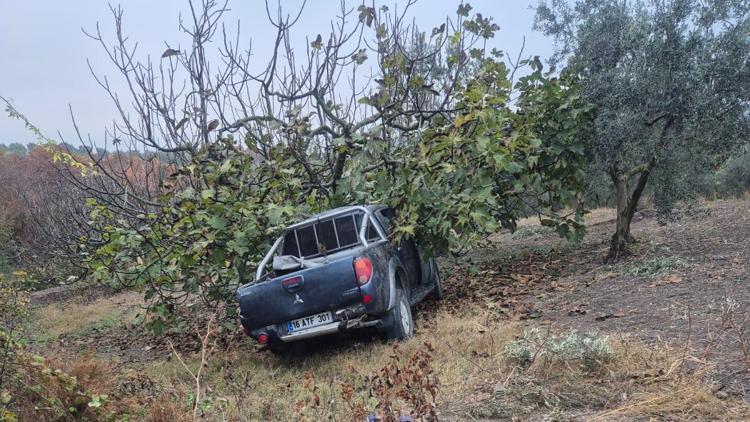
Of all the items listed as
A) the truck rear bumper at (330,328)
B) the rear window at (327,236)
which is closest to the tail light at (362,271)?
the truck rear bumper at (330,328)

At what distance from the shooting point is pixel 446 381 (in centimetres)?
462

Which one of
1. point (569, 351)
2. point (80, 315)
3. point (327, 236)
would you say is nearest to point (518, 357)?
point (569, 351)

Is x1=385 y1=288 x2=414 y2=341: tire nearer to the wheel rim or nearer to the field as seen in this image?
the wheel rim

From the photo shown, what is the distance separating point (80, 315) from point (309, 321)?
34.1 ft

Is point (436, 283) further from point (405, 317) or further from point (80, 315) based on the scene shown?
point (80, 315)

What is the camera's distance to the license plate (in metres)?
5.96

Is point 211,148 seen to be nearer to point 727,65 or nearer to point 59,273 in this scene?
point 727,65

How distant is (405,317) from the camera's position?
6551 millimetres

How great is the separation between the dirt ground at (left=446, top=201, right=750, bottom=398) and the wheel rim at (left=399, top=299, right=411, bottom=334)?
1205mm

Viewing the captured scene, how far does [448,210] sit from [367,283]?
72.2 inches

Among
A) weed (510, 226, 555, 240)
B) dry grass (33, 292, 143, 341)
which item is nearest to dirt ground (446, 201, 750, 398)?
weed (510, 226, 555, 240)

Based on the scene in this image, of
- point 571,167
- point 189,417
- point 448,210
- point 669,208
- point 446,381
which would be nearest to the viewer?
point 189,417

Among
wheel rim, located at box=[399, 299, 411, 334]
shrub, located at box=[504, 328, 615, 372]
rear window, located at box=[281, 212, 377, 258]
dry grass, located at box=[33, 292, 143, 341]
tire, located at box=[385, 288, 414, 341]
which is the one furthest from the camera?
dry grass, located at box=[33, 292, 143, 341]

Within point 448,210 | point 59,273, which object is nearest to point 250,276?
point 448,210
